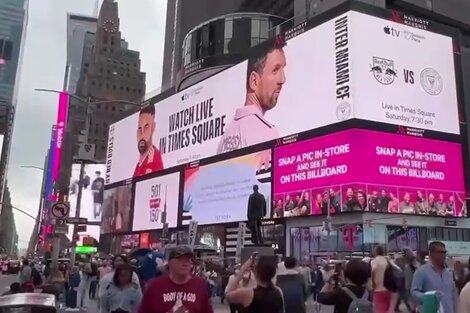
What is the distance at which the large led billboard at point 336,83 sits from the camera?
38.8 metres

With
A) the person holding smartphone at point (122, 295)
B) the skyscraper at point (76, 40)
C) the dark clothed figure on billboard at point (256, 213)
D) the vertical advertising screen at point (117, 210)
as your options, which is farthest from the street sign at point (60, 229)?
the skyscraper at point (76, 40)

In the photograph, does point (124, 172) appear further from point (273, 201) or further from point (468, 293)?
point (468, 293)

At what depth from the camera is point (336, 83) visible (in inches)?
1549

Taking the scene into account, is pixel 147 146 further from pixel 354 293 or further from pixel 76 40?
pixel 76 40

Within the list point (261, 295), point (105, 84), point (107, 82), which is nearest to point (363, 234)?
point (261, 295)

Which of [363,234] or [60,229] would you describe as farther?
[363,234]

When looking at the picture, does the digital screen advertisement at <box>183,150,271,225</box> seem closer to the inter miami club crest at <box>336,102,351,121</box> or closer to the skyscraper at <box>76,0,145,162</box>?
the inter miami club crest at <box>336,102,351,121</box>

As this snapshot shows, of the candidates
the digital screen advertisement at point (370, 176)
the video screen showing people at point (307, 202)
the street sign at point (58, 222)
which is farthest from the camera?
the video screen showing people at point (307, 202)

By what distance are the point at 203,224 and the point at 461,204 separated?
21.9 meters

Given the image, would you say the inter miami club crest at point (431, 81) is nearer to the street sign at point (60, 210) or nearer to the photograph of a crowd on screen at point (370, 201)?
the photograph of a crowd on screen at point (370, 201)

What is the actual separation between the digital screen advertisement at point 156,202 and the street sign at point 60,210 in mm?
39809

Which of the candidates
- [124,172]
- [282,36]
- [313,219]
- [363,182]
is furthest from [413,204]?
[124,172]

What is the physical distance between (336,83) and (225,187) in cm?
1472

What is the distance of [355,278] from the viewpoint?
551 cm
